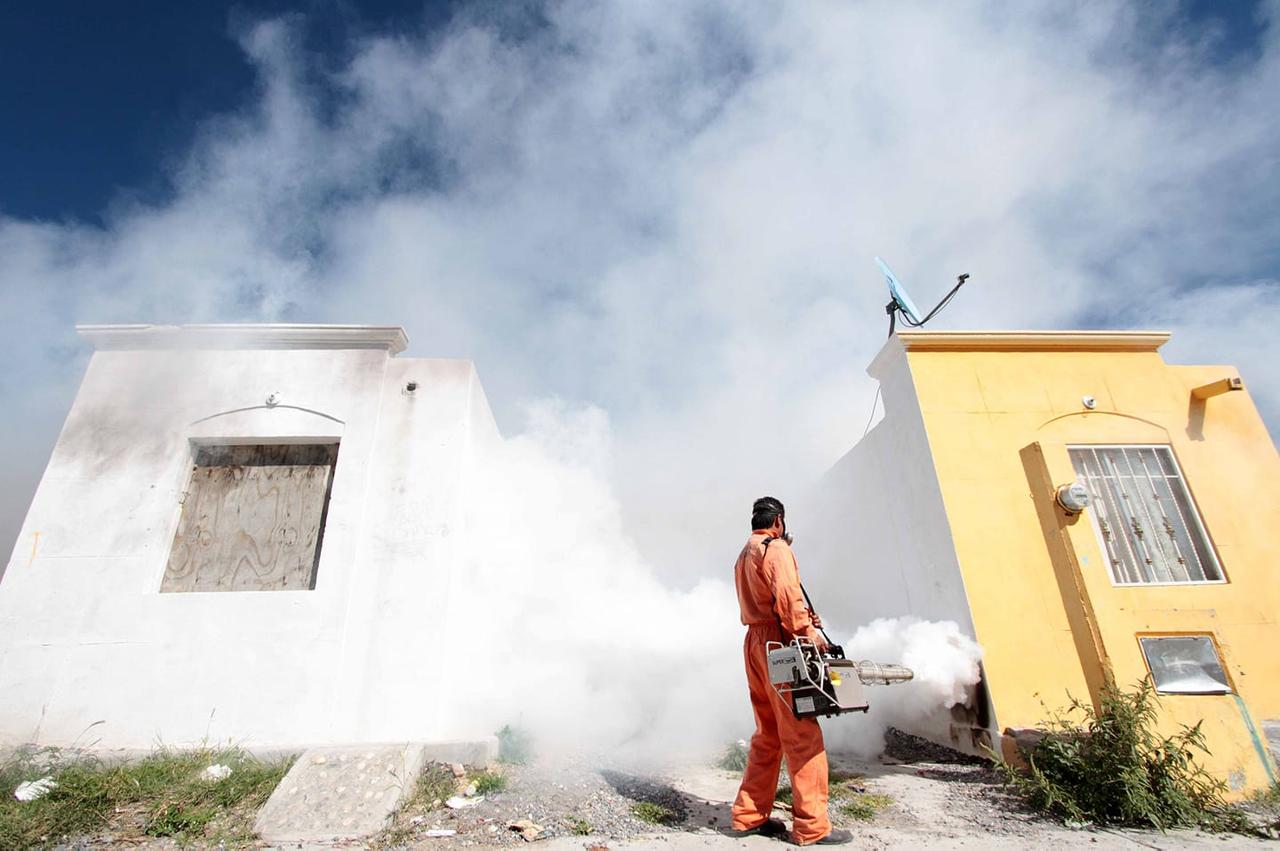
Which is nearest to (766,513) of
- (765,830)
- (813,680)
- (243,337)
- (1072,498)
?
(813,680)

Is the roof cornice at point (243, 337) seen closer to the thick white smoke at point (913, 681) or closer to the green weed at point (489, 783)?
the green weed at point (489, 783)

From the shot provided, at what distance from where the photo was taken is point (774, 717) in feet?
13.2

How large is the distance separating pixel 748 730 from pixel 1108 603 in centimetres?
379

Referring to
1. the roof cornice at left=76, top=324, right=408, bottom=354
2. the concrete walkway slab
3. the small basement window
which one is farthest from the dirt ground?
the roof cornice at left=76, top=324, right=408, bottom=354

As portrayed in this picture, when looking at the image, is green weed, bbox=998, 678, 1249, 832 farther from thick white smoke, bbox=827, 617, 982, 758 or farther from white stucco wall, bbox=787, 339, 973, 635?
white stucco wall, bbox=787, 339, 973, 635

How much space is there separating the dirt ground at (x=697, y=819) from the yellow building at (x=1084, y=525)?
1.30 m

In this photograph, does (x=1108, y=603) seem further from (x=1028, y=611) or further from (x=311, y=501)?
(x=311, y=501)

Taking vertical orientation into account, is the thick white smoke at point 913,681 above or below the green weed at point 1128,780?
above

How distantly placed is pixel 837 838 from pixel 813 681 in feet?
3.28

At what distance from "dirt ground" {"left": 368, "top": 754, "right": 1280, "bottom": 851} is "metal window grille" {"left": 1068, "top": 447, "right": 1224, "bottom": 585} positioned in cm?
282

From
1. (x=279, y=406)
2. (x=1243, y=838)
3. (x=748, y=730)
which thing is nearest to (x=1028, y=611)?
(x=1243, y=838)

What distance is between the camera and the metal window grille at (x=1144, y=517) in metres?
6.36

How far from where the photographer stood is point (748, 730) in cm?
Answer: 698

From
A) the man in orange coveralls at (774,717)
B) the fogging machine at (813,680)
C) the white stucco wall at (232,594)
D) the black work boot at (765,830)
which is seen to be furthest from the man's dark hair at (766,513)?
the white stucco wall at (232,594)
